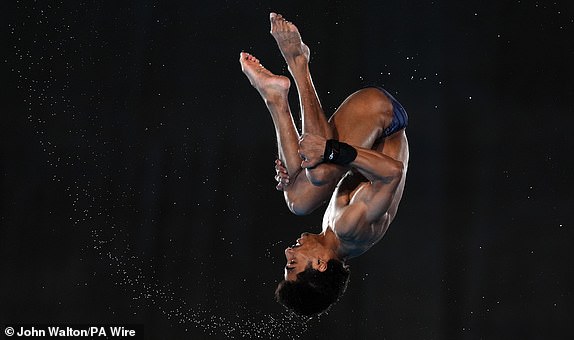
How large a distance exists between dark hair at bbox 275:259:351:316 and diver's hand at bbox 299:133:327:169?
0.44 meters

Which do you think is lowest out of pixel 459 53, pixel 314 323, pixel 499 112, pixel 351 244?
pixel 314 323

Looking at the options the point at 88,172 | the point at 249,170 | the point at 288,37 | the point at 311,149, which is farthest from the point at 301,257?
the point at 88,172

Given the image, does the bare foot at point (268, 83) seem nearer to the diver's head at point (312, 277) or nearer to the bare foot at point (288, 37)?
the bare foot at point (288, 37)

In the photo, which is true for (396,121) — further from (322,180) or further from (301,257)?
(301,257)

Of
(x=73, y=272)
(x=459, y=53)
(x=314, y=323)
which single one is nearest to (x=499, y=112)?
(x=459, y=53)

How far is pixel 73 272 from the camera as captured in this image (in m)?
4.98

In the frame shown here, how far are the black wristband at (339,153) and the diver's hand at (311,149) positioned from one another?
0.02m

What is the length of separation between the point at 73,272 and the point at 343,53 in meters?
2.02

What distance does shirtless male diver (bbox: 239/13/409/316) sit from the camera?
10.2 feet

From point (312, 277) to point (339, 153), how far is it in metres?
0.54

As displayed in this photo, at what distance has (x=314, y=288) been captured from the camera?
323 centimetres

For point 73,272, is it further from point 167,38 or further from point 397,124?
point 397,124

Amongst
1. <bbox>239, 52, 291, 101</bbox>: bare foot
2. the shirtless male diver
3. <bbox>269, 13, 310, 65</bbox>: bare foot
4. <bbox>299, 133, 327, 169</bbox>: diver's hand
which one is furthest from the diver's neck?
<bbox>269, 13, 310, 65</bbox>: bare foot

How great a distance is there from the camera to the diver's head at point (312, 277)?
3225mm
